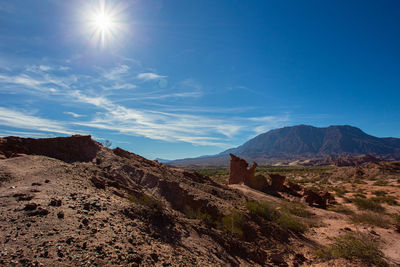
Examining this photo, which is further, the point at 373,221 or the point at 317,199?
the point at 317,199

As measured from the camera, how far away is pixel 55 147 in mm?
13219

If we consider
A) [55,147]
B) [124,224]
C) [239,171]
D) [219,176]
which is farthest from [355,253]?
[219,176]

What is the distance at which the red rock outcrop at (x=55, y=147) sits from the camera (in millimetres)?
12049

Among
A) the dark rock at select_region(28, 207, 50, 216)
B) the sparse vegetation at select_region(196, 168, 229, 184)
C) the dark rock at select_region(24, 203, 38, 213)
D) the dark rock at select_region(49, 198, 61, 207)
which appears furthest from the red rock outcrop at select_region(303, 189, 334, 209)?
the dark rock at select_region(24, 203, 38, 213)

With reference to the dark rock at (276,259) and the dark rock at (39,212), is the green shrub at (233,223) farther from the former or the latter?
the dark rock at (39,212)

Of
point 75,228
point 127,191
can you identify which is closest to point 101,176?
point 127,191

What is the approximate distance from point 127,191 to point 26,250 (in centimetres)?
595

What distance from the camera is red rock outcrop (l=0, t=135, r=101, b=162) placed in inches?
474

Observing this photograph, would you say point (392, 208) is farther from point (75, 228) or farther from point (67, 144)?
point (67, 144)

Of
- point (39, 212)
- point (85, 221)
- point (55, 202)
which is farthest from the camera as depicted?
point (55, 202)

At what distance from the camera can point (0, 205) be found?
16.6 ft

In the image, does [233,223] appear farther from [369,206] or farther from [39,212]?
[369,206]

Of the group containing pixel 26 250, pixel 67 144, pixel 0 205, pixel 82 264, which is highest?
pixel 67 144

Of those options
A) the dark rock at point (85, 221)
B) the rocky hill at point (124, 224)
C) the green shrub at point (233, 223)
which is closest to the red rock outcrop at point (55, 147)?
the rocky hill at point (124, 224)
